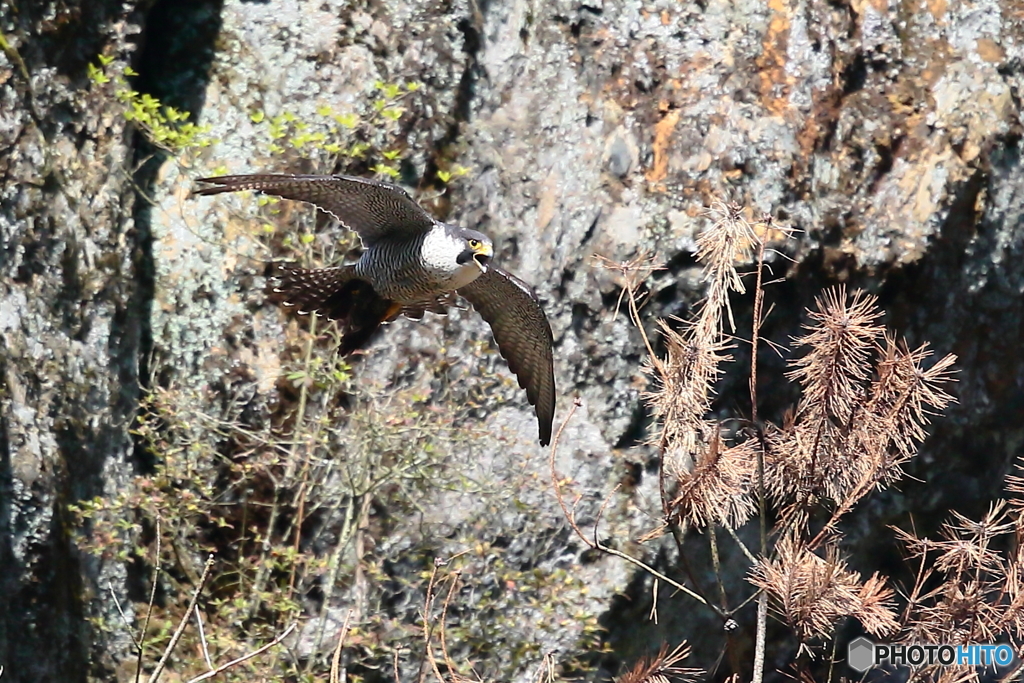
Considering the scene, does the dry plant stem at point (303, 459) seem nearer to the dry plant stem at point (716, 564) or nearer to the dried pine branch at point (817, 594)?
the dry plant stem at point (716, 564)

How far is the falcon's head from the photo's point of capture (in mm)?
4848

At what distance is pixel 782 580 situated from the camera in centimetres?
434

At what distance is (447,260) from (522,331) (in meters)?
0.70

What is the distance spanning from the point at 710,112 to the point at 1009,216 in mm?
1705

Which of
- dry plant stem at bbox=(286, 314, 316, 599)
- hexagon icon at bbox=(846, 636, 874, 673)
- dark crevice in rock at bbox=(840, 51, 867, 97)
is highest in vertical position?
dark crevice in rock at bbox=(840, 51, 867, 97)

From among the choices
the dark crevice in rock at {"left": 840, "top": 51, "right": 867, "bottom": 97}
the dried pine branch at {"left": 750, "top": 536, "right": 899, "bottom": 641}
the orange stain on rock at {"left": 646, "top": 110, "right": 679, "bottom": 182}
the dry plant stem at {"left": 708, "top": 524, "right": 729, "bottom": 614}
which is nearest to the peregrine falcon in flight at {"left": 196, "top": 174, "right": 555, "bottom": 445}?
the dry plant stem at {"left": 708, "top": 524, "right": 729, "bottom": 614}

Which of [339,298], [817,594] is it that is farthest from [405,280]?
[817,594]

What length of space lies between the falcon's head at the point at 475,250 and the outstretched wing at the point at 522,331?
0.32 meters

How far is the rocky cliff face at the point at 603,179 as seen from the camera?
6.60 meters

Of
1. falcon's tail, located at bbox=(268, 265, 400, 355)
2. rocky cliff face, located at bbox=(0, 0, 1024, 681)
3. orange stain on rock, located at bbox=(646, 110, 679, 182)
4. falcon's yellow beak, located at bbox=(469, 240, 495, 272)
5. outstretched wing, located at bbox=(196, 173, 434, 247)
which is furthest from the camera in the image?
orange stain on rock, located at bbox=(646, 110, 679, 182)

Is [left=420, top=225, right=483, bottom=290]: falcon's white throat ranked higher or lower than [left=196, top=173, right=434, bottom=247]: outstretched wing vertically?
lower

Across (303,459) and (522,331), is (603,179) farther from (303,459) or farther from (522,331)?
(303,459)

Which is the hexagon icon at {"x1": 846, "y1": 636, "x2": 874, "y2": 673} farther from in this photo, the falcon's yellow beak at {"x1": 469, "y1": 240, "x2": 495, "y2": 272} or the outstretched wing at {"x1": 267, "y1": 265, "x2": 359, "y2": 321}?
the outstretched wing at {"x1": 267, "y1": 265, "x2": 359, "y2": 321}

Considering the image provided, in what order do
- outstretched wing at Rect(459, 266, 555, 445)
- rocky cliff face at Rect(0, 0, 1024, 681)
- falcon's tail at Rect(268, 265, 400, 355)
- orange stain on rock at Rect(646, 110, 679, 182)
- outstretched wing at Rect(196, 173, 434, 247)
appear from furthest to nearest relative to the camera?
orange stain on rock at Rect(646, 110, 679, 182), rocky cliff face at Rect(0, 0, 1024, 681), falcon's tail at Rect(268, 265, 400, 355), outstretched wing at Rect(459, 266, 555, 445), outstretched wing at Rect(196, 173, 434, 247)
